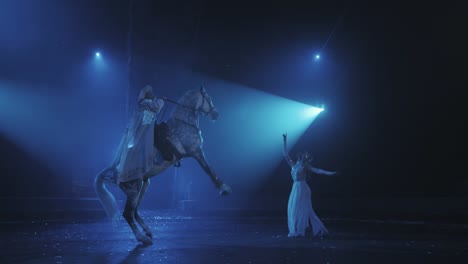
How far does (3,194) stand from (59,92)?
463 cm

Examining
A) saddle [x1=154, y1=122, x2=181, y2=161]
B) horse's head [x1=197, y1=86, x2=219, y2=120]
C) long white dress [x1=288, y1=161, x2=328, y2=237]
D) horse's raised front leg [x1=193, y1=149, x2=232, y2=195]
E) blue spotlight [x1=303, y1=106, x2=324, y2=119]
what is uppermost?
blue spotlight [x1=303, y1=106, x2=324, y2=119]

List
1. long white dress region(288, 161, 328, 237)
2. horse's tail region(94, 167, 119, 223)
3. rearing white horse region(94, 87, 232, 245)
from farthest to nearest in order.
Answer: long white dress region(288, 161, 328, 237), horse's tail region(94, 167, 119, 223), rearing white horse region(94, 87, 232, 245)

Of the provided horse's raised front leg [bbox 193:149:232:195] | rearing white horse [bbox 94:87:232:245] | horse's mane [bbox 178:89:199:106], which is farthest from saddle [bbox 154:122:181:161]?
horse's mane [bbox 178:89:199:106]

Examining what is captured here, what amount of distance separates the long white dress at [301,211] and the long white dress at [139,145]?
3407 millimetres

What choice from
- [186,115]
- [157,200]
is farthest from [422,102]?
[186,115]

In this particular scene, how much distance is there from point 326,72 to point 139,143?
1228 cm

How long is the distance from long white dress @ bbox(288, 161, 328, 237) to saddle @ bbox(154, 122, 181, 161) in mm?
3020

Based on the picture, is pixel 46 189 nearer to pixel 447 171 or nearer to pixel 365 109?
pixel 365 109

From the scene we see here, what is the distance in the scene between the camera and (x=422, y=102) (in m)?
15.5

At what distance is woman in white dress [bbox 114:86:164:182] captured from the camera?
5.60 m

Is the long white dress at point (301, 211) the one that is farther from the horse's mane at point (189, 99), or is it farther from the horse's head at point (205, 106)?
the horse's mane at point (189, 99)

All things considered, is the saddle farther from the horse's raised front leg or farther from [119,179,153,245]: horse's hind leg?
[119,179,153,245]: horse's hind leg

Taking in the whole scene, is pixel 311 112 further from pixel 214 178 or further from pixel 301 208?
pixel 214 178

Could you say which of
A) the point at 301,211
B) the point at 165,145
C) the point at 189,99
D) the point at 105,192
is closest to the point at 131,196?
the point at 105,192
